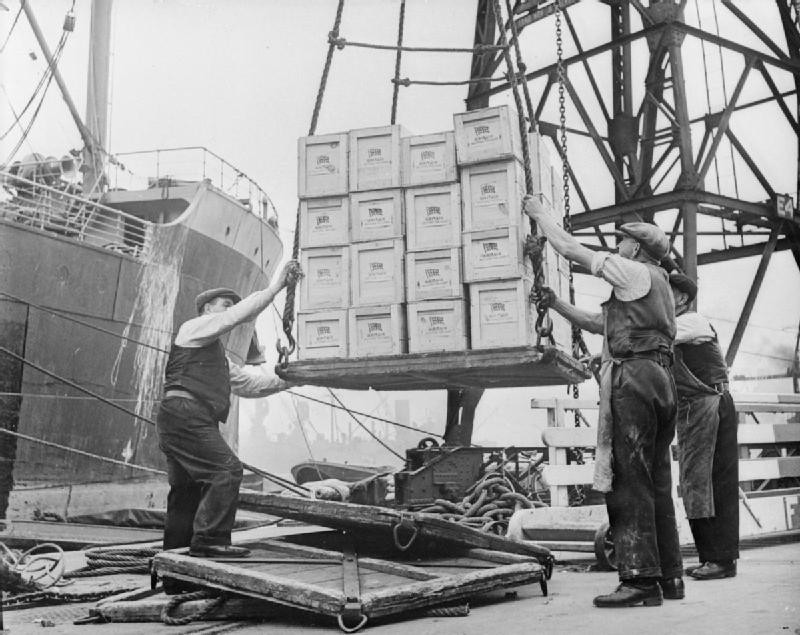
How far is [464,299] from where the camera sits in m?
5.96

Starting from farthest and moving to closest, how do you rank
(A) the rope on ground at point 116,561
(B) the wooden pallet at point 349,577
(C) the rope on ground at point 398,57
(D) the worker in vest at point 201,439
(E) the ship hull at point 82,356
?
(E) the ship hull at point 82,356
(C) the rope on ground at point 398,57
(A) the rope on ground at point 116,561
(D) the worker in vest at point 201,439
(B) the wooden pallet at point 349,577

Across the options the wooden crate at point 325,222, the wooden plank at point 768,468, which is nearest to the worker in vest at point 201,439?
the wooden crate at point 325,222

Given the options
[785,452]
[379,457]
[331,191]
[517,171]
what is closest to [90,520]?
[331,191]

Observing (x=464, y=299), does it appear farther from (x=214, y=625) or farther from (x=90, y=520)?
(x=90, y=520)

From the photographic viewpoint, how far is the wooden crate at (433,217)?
606cm

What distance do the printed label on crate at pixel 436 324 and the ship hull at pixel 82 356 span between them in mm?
5941

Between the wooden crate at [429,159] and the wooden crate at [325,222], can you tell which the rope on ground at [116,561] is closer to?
the wooden crate at [325,222]

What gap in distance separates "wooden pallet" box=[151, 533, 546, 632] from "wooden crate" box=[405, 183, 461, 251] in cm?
221

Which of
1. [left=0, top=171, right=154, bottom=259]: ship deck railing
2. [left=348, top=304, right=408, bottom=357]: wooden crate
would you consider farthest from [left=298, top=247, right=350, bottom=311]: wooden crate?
[left=0, top=171, right=154, bottom=259]: ship deck railing

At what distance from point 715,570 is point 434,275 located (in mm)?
2607

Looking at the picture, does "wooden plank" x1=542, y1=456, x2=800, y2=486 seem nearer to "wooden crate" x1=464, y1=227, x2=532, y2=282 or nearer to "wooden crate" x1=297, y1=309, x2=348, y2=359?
"wooden crate" x1=464, y1=227, x2=532, y2=282

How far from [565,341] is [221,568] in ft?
12.1

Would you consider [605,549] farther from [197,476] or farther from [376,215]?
[376,215]

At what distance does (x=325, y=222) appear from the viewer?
6355 millimetres
